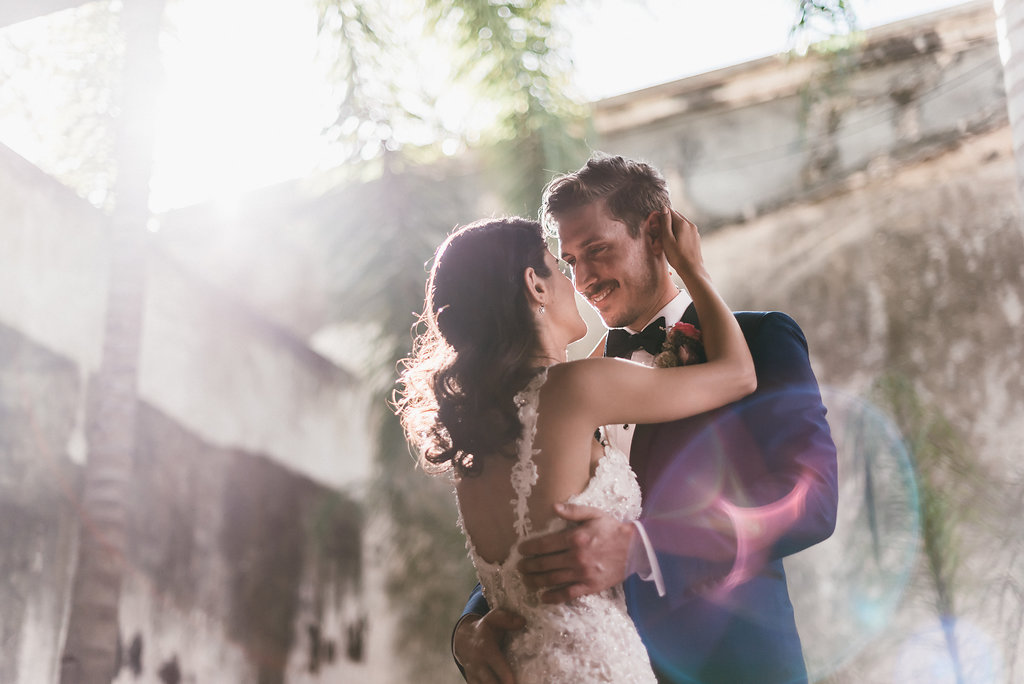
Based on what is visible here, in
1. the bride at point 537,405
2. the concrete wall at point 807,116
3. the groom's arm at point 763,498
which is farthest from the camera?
the concrete wall at point 807,116

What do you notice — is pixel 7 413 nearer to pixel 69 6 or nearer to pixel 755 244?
pixel 69 6

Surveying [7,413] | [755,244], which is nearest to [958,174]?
[755,244]

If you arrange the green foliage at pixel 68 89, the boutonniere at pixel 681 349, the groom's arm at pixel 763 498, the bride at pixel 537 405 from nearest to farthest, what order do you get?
the groom's arm at pixel 763 498 → the bride at pixel 537 405 → the boutonniere at pixel 681 349 → the green foliage at pixel 68 89

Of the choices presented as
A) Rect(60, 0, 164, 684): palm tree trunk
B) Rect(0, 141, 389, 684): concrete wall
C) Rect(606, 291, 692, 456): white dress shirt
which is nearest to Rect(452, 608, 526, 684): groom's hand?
Rect(606, 291, 692, 456): white dress shirt

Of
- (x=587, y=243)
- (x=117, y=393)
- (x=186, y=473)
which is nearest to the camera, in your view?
(x=587, y=243)

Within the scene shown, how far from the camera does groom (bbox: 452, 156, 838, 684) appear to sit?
163 cm

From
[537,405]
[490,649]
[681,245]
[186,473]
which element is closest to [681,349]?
[681,245]

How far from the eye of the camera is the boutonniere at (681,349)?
1882 millimetres

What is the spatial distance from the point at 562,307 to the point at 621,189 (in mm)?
359

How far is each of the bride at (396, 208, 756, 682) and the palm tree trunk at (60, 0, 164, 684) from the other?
3.75 metres

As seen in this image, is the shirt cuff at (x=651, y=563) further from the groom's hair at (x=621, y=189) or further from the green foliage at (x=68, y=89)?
the green foliage at (x=68, y=89)

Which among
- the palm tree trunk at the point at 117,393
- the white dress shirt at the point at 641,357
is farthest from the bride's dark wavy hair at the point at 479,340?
the palm tree trunk at the point at 117,393

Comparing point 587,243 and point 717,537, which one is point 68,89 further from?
point 717,537

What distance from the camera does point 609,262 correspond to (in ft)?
6.94
